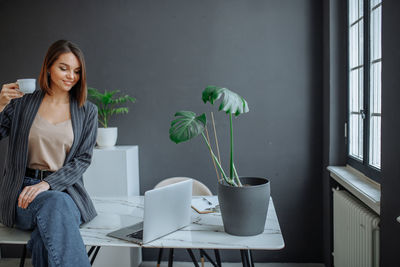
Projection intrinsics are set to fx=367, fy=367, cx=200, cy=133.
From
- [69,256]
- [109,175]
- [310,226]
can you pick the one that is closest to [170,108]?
[109,175]

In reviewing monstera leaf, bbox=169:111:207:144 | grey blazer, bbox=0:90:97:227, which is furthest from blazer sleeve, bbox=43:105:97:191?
monstera leaf, bbox=169:111:207:144

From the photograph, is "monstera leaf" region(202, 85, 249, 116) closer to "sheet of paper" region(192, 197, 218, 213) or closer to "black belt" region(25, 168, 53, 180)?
"sheet of paper" region(192, 197, 218, 213)

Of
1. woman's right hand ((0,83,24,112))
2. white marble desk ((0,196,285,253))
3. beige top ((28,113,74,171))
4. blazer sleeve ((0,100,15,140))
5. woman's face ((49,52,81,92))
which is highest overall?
woman's face ((49,52,81,92))

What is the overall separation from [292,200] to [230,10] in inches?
72.6

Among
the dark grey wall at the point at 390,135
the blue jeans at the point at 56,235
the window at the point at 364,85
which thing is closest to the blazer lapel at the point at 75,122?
the blue jeans at the point at 56,235

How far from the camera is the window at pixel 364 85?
7.75ft

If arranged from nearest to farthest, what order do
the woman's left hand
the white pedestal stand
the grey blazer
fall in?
the woman's left hand
the grey blazer
the white pedestal stand

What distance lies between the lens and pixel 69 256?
5.24ft

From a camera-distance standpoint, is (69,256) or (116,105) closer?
(69,256)

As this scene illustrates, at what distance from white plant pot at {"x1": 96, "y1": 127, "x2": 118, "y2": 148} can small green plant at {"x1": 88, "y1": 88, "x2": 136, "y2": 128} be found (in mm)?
74

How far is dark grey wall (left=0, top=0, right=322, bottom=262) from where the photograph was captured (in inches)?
132

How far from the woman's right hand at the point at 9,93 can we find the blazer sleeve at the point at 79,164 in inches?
15.9

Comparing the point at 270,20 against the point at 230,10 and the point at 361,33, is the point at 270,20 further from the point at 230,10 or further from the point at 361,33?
the point at 361,33

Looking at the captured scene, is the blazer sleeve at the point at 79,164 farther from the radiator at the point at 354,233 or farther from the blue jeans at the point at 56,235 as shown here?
the radiator at the point at 354,233
